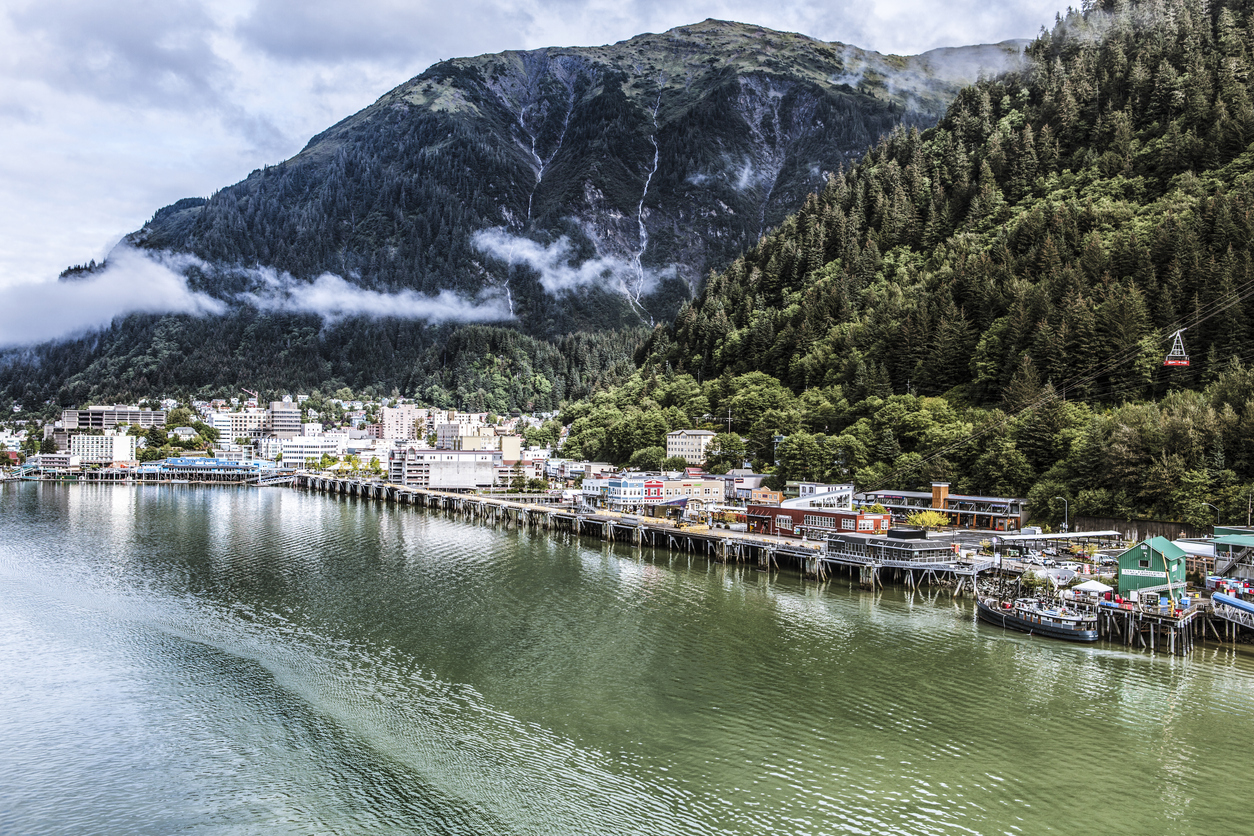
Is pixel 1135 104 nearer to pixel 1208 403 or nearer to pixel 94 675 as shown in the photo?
pixel 1208 403

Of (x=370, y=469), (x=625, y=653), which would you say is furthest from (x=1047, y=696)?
(x=370, y=469)

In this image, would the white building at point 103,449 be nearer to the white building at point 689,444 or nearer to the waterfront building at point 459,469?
the waterfront building at point 459,469

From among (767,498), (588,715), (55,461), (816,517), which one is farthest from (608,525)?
(55,461)

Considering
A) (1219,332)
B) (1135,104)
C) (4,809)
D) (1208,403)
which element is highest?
(1135,104)

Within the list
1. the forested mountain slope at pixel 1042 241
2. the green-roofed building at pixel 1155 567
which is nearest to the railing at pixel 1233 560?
the green-roofed building at pixel 1155 567

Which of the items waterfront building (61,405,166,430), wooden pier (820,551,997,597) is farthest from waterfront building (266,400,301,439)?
wooden pier (820,551,997,597)
